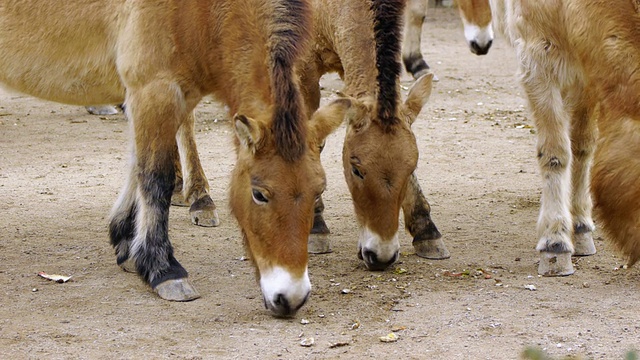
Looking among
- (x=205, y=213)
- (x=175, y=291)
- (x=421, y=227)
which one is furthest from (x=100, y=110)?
(x=175, y=291)

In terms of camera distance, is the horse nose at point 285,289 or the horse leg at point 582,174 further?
the horse leg at point 582,174

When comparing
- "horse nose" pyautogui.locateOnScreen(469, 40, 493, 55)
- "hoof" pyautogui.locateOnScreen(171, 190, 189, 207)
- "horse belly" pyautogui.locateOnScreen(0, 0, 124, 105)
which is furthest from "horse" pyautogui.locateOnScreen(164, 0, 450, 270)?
"horse nose" pyautogui.locateOnScreen(469, 40, 493, 55)

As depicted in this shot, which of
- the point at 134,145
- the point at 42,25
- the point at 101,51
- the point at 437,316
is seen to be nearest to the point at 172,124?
the point at 134,145

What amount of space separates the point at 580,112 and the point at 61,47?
334 cm

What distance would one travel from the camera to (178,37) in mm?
5035

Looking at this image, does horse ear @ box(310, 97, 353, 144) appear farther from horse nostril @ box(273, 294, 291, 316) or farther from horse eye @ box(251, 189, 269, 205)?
horse nostril @ box(273, 294, 291, 316)

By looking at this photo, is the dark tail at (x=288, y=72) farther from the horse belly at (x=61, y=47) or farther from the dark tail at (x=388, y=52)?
the horse belly at (x=61, y=47)

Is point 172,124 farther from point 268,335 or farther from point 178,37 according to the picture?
point 268,335

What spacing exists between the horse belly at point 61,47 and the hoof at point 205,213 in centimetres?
148

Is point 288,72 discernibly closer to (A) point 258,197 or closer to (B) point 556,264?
(A) point 258,197

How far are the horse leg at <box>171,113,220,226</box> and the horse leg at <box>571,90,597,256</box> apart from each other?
102 inches

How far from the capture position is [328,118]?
15.5ft

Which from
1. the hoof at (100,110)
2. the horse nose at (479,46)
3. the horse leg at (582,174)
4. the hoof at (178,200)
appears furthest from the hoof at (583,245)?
the hoof at (100,110)

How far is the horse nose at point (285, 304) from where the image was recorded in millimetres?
4398
